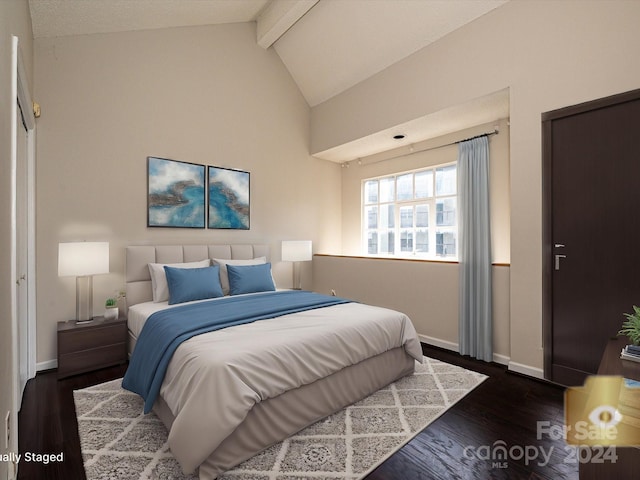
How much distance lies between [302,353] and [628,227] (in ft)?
8.27

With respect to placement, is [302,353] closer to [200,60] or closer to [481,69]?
[481,69]

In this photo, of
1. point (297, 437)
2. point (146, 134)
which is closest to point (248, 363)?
point (297, 437)

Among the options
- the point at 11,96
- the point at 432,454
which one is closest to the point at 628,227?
the point at 432,454

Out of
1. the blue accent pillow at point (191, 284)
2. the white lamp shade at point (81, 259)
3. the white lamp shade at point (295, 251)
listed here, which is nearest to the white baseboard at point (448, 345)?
the white lamp shade at point (295, 251)

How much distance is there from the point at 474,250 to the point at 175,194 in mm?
3423

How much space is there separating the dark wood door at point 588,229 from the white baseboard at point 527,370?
73 millimetres

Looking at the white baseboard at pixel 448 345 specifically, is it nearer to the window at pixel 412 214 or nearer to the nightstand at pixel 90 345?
the window at pixel 412 214

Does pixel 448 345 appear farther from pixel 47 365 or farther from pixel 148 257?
pixel 47 365

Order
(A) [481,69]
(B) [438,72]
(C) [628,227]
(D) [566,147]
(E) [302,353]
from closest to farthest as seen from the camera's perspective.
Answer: (E) [302,353] < (C) [628,227] < (D) [566,147] < (A) [481,69] < (B) [438,72]

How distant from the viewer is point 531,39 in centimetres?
281

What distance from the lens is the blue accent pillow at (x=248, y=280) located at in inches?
142

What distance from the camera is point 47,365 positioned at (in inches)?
119

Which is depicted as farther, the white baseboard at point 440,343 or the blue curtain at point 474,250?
the white baseboard at point 440,343

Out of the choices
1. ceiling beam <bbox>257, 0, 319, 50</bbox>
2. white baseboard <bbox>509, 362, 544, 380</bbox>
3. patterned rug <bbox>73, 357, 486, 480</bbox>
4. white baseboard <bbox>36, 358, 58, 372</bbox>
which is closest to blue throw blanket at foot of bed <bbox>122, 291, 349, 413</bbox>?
patterned rug <bbox>73, 357, 486, 480</bbox>
